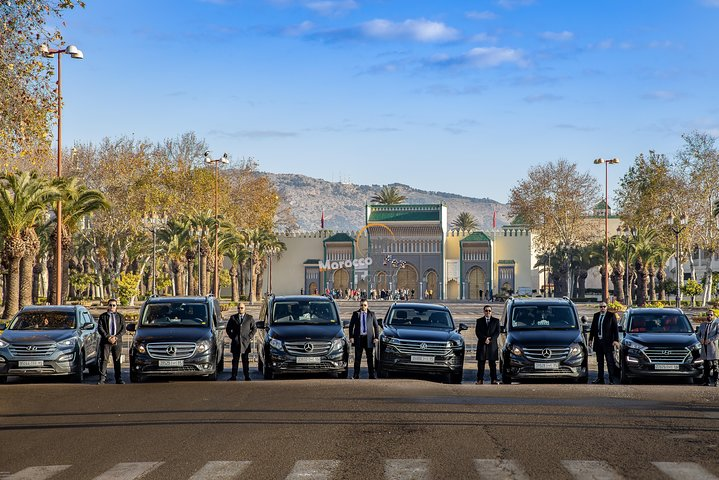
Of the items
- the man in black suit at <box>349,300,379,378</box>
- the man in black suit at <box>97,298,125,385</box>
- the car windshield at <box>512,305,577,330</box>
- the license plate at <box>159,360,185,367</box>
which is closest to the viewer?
the license plate at <box>159,360,185,367</box>

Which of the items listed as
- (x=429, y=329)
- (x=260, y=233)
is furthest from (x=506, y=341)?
(x=260, y=233)

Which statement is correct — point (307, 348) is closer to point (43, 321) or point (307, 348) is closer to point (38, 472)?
point (43, 321)

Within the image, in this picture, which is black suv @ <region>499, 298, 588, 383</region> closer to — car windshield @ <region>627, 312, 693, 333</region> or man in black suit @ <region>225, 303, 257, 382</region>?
car windshield @ <region>627, 312, 693, 333</region>

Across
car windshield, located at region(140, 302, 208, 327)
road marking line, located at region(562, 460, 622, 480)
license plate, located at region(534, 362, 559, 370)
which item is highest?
car windshield, located at region(140, 302, 208, 327)

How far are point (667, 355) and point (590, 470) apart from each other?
1154 centimetres

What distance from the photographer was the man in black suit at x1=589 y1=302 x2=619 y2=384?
22.5 metres

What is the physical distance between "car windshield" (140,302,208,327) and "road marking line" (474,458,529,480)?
12.3 metres

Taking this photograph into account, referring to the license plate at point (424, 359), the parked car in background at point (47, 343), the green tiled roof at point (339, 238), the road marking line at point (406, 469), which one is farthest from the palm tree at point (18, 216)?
the green tiled roof at point (339, 238)

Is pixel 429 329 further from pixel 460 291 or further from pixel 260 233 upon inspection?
pixel 460 291

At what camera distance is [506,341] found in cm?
2203

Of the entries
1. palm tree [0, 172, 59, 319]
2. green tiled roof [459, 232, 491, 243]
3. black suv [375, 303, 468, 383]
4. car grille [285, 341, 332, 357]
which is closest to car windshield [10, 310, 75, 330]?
car grille [285, 341, 332, 357]

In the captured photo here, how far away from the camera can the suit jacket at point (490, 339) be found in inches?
892

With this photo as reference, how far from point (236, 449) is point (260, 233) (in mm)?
85365

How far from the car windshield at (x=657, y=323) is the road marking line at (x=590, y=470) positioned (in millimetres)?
11969
